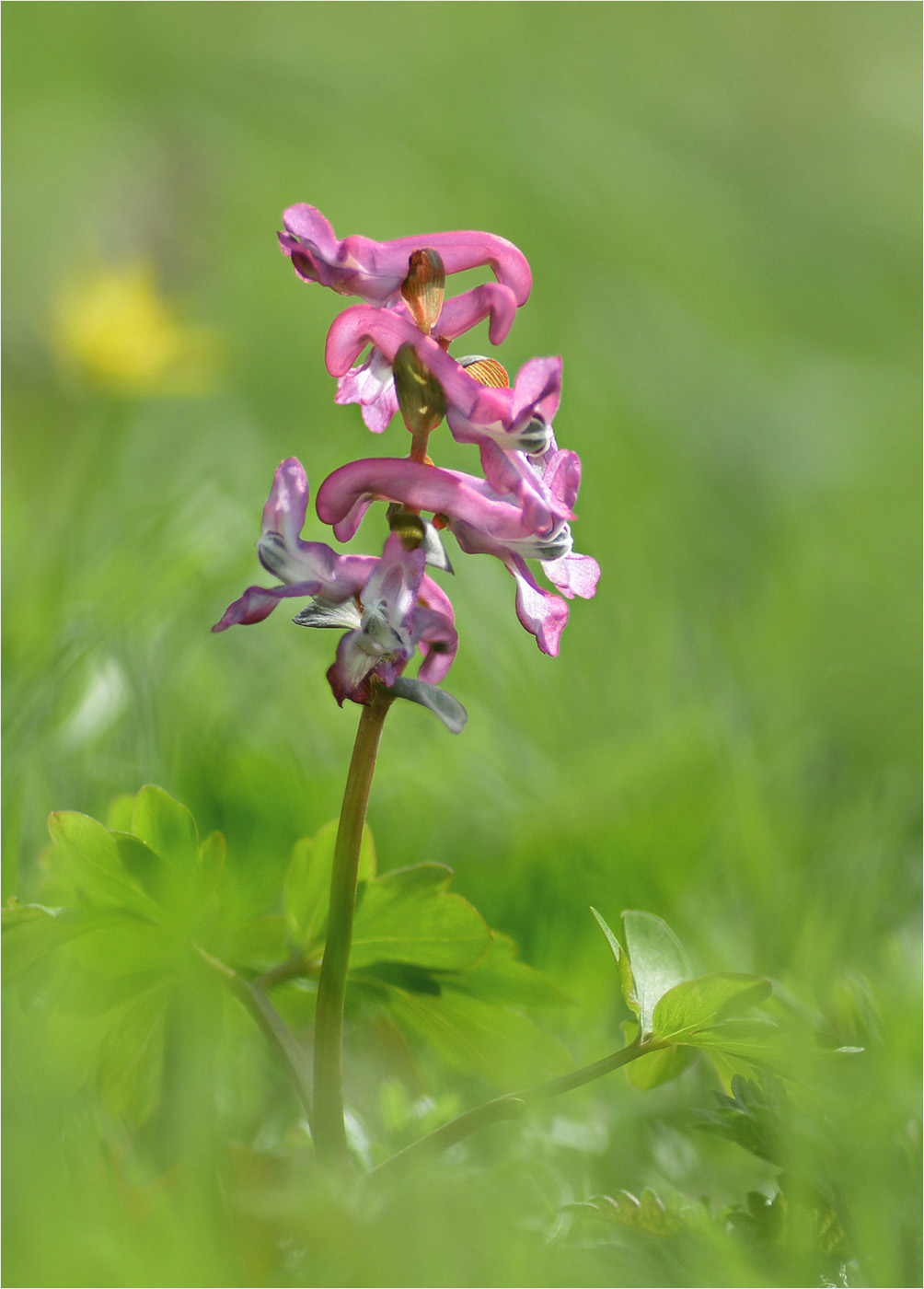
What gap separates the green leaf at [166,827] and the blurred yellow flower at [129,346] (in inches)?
44.9

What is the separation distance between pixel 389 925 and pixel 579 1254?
19cm

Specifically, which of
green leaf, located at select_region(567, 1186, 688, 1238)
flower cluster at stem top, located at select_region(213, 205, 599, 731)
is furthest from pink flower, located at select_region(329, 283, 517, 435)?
green leaf, located at select_region(567, 1186, 688, 1238)

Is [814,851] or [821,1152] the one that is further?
[814,851]

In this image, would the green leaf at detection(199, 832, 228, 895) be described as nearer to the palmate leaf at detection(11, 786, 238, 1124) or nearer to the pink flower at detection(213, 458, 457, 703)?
the palmate leaf at detection(11, 786, 238, 1124)

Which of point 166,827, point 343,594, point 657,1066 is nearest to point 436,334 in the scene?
point 343,594

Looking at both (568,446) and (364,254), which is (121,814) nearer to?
(364,254)

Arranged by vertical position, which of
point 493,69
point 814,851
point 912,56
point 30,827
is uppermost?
point 912,56

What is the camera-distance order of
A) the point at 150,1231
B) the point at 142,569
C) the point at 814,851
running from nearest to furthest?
the point at 150,1231, the point at 814,851, the point at 142,569

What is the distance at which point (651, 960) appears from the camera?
580mm

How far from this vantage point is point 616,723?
121 cm

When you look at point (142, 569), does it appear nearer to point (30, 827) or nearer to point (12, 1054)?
point (30, 827)

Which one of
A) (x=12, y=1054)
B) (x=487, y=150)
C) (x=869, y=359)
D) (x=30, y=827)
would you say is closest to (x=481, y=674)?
(x=30, y=827)

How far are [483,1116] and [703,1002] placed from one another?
0.12 metres

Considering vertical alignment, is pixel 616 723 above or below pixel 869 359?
below
